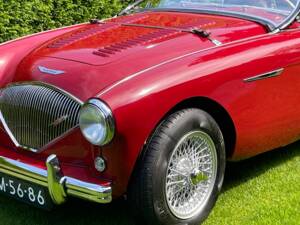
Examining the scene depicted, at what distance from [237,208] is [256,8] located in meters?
1.58

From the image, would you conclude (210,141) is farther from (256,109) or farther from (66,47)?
(66,47)

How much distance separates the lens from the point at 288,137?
12.8 feet

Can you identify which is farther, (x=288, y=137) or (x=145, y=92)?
(x=288, y=137)

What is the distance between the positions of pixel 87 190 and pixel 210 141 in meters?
0.85

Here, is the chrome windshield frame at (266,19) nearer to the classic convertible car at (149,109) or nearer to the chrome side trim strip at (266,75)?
the classic convertible car at (149,109)

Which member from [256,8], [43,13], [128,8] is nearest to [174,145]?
[256,8]

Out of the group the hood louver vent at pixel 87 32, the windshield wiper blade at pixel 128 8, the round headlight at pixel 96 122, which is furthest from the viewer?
the windshield wiper blade at pixel 128 8

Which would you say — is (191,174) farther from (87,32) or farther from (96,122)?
(87,32)

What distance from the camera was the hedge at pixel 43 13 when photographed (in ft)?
22.3

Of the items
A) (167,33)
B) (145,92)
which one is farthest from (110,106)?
(167,33)

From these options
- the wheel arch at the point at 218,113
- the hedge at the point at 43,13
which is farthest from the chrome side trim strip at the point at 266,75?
the hedge at the point at 43,13

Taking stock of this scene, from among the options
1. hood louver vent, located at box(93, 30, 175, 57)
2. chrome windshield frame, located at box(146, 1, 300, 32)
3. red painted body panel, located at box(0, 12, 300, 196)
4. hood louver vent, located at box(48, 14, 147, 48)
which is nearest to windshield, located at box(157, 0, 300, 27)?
chrome windshield frame, located at box(146, 1, 300, 32)

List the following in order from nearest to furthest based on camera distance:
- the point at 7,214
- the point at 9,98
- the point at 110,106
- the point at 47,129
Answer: the point at 110,106, the point at 47,129, the point at 9,98, the point at 7,214

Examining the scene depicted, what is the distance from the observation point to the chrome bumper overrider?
2844mm
